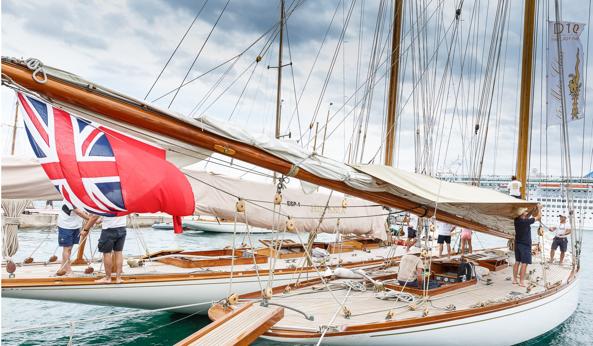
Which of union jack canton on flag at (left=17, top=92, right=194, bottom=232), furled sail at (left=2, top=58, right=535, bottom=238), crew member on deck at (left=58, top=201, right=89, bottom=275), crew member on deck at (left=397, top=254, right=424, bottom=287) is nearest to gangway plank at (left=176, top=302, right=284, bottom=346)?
union jack canton on flag at (left=17, top=92, right=194, bottom=232)

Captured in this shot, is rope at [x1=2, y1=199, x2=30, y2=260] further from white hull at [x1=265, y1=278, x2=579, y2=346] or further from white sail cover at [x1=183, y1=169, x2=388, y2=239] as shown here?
white hull at [x1=265, y1=278, x2=579, y2=346]

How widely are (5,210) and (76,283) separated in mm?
2038

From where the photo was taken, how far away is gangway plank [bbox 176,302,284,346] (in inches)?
154

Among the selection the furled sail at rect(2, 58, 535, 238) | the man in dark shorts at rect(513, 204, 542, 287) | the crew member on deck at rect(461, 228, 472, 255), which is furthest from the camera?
the crew member on deck at rect(461, 228, 472, 255)

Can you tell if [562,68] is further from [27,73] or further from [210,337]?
[27,73]

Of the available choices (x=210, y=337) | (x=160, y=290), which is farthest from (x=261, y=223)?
(x=210, y=337)

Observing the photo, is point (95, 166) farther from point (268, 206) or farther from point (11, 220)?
point (268, 206)

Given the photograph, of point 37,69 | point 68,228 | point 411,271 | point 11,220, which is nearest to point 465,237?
point 411,271

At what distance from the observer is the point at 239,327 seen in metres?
4.36

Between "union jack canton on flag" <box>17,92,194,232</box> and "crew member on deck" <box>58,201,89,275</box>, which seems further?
"crew member on deck" <box>58,201,89,275</box>

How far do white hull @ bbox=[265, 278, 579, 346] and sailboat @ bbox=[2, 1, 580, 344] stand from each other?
15 mm

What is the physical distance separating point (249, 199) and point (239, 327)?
488cm

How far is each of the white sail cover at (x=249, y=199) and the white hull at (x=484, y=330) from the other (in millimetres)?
1775

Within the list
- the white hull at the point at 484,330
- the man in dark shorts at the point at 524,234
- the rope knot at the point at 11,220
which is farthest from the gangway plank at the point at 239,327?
the man in dark shorts at the point at 524,234
